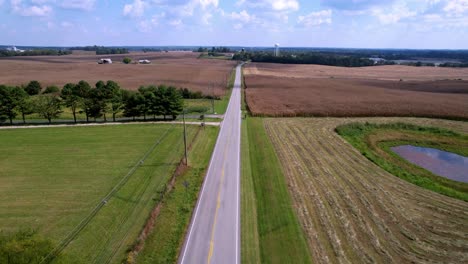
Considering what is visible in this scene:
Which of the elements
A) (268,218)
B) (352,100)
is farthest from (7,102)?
(352,100)

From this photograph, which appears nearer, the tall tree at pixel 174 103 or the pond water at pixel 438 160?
the pond water at pixel 438 160

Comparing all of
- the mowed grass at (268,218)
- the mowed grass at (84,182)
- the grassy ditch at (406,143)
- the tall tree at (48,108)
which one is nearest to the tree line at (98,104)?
the tall tree at (48,108)

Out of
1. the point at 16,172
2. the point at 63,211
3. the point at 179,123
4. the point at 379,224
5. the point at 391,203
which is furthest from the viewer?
the point at 179,123

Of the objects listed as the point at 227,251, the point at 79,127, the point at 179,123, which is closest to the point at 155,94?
the point at 179,123

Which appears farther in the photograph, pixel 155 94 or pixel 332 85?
pixel 332 85

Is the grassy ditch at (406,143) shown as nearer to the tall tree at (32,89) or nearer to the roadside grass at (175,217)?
the roadside grass at (175,217)

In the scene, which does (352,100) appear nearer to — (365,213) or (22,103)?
(365,213)

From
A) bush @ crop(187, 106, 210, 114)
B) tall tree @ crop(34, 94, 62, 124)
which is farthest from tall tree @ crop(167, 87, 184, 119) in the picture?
tall tree @ crop(34, 94, 62, 124)

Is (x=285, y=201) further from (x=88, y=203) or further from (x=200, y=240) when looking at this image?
(x=88, y=203)
